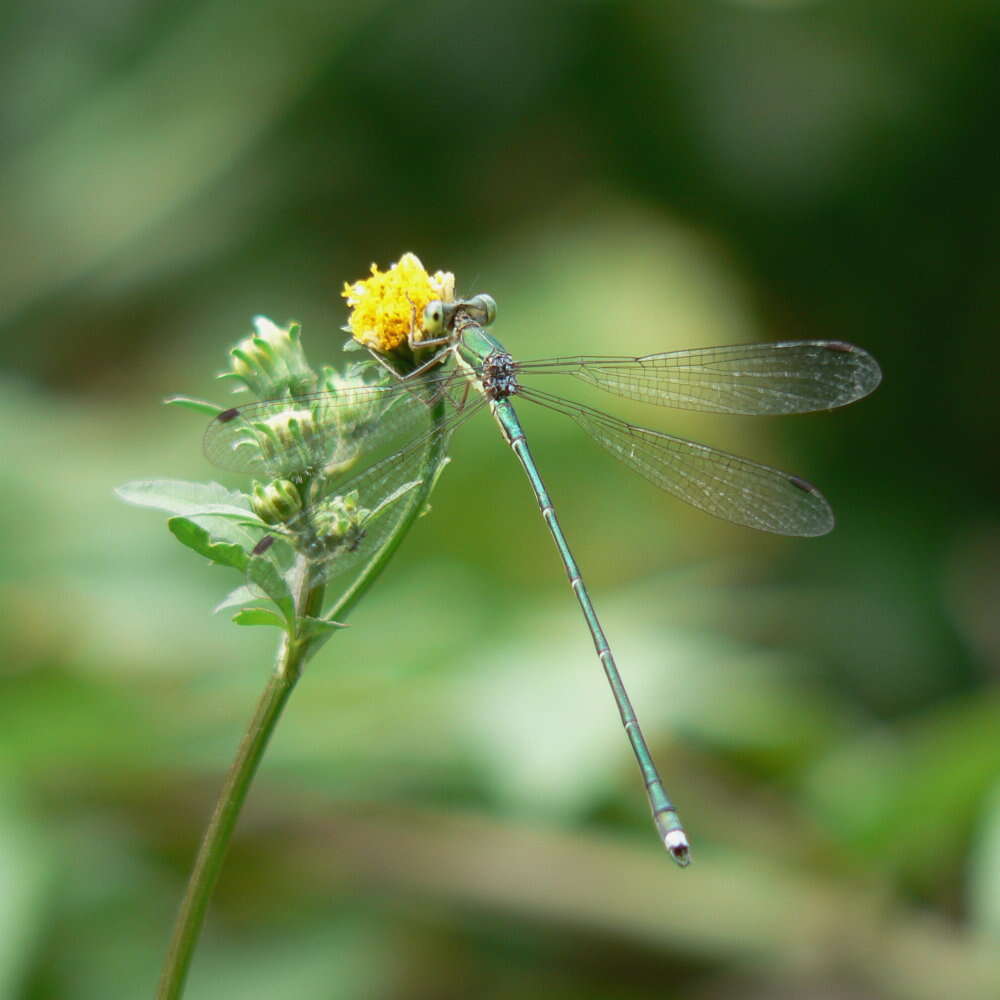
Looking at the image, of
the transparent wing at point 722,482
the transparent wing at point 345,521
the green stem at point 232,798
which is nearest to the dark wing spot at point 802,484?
the transparent wing at point 722,482

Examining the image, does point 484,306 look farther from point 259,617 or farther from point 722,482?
point 259,617

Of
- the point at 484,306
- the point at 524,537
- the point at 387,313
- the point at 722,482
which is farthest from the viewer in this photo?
the point at 524,537

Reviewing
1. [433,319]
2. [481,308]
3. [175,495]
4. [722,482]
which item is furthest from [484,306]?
[175,495]

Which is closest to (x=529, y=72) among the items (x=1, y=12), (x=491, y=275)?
(x=491, y=275)

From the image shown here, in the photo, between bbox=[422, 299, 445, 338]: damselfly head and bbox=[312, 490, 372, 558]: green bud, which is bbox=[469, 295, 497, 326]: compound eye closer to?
bbox=[422, 299, 445, 338]: damselfly head

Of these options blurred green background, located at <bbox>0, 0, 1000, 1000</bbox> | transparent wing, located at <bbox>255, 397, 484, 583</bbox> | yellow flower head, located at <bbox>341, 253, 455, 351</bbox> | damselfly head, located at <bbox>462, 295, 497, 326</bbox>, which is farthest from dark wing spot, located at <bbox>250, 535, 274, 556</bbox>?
A: blurred green background, located at <bbox>0, 0, 1000, 1000</bbox>

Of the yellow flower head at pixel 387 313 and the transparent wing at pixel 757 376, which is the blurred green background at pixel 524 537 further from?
the yellow flower head at pixel 387 313

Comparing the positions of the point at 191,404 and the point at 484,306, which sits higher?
the point at 484,306
